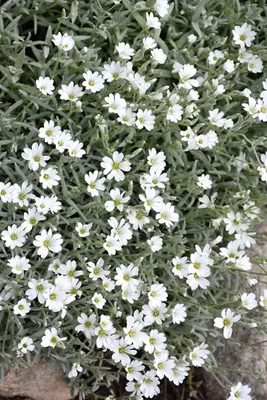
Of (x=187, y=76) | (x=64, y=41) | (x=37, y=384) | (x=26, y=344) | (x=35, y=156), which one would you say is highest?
(x=64, y=41)

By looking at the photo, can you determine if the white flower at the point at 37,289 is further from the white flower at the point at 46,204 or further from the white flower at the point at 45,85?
the white flower at the point at 45,85

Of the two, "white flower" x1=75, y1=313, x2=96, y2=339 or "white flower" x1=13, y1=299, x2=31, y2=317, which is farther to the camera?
"white flower" x1=75, y1=313, x2=96, y2=339

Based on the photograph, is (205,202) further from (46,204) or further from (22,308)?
(22,308)

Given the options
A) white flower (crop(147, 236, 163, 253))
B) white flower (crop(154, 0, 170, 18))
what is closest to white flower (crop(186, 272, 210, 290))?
white flower (crop(147, 236, 163, 253))

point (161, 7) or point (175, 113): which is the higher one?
point (161, 7)

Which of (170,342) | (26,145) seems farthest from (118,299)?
(26,145)

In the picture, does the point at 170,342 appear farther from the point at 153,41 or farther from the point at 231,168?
the point at 153,41

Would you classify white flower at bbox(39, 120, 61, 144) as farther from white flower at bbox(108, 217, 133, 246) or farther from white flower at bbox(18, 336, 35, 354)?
white flower at bbox(18, 336, 35, 354)

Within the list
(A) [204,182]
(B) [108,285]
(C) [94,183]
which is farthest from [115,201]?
(A) [204,182]
